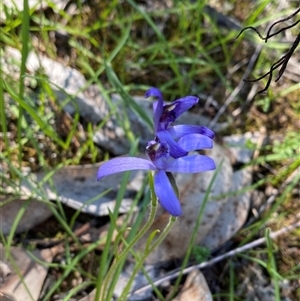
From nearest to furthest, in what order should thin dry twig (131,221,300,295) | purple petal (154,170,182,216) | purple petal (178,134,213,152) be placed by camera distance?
purple petal (154,170,182,216) < purple petal (178,134,213,152) < thin dry twig (131,221,300,295)

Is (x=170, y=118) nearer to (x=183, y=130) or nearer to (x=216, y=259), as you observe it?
(x=183, y=130)

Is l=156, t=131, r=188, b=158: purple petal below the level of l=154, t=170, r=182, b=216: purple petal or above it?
above

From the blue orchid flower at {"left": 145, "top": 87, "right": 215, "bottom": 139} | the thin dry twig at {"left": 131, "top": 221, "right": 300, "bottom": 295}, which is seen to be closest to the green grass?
the thin dry twig at {"left": 131, "top": 221, "right": 300, "bottom": 295}

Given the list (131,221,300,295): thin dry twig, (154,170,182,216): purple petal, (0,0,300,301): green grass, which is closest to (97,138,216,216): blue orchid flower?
(154,170,182,216): purple petal

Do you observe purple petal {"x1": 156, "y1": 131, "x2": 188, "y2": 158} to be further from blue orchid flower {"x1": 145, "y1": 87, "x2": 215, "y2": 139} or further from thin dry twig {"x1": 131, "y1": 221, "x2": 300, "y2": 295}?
thin dry twig {"x1": 131, "y1": 221, "x2": 300, "y2": 295}

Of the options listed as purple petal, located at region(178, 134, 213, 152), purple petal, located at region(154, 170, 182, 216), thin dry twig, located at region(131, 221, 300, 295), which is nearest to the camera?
purple petal, located at region(154, 170, 182, 216)

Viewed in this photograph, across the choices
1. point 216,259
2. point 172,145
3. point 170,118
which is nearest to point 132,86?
point 216,259

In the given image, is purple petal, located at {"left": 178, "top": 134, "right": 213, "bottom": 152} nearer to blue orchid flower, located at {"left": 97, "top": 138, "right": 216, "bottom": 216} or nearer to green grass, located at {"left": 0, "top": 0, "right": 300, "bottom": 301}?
blue orchid flower, located at {"left": 97, "top": 138, "right": 216, "bottom": 216}

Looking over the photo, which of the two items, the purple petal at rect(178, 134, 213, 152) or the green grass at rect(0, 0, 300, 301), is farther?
the green grass at rect(0, 0, 300, 301)

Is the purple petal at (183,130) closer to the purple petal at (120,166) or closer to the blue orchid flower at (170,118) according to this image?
the blue orchid flower at (170,118)

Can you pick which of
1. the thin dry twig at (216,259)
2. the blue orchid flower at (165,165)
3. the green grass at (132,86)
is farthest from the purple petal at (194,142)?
the thin dry twig at (216,259)
